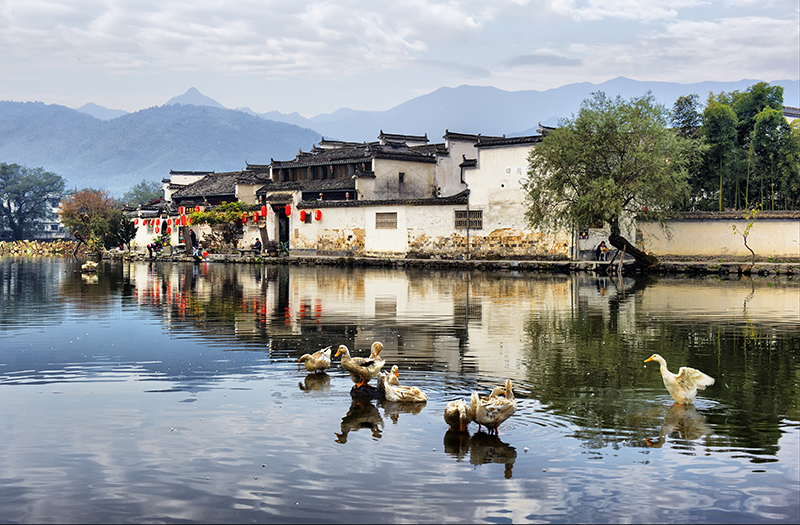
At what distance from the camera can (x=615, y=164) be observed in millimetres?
34000

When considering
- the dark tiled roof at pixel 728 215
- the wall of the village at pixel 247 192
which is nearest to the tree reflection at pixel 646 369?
the dark tiled roof at pixel 728 215

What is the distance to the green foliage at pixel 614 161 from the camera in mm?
32969

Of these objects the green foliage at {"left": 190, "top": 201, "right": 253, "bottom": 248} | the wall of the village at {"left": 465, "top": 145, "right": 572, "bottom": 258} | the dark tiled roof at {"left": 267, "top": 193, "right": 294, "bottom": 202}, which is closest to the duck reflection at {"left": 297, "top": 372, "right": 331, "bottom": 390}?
the wall of the village at {"left": 465, "top": 145, "right": 572, "bottom": 258}

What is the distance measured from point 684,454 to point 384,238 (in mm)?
39164

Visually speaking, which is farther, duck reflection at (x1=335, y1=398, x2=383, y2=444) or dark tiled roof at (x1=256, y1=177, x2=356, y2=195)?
dark tiled roof at (x1=256, y1=177, x2=356, y2=195)

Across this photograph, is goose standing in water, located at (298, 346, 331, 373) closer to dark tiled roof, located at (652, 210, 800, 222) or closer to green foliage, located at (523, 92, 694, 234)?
green foliage, located at (523, 92, 694, 234)

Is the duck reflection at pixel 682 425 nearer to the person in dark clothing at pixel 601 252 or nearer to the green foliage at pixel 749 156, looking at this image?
the person in dark clothing at pixel 601 252

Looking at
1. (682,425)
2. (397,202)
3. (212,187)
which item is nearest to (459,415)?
(682,425)

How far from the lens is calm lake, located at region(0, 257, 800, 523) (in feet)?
20.9

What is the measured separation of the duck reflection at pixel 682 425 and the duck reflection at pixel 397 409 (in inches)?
108

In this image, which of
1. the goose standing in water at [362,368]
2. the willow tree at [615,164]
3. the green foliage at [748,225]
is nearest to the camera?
the goose standing in water at [362,368]

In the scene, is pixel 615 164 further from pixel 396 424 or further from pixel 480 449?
pixel 480 449

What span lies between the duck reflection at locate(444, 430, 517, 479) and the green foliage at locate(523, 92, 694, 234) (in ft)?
85.1

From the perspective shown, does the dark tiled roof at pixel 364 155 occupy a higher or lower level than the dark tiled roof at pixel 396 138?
lower
